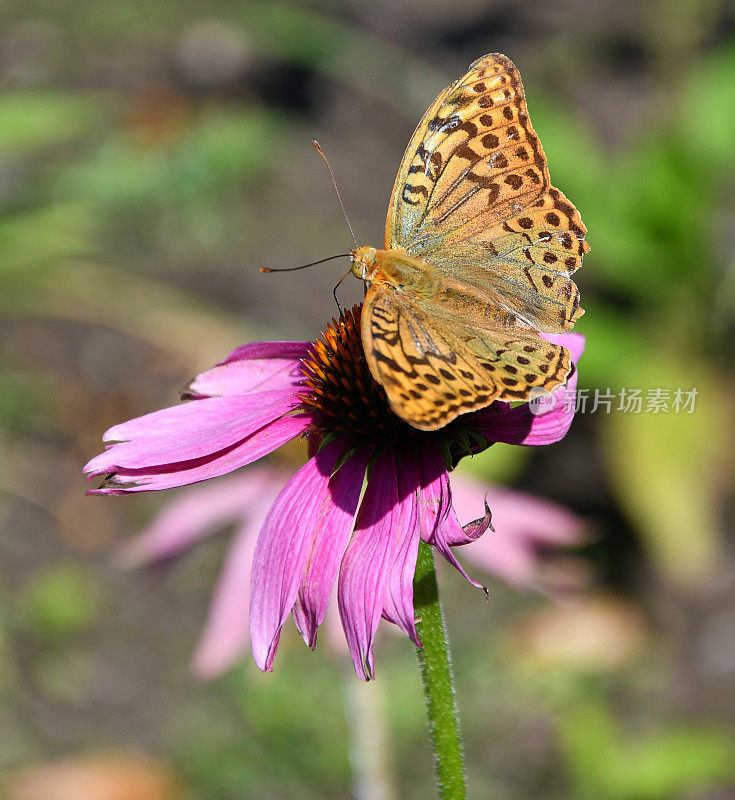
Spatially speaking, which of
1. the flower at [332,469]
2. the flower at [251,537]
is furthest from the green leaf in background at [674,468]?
the flower at [332,469]

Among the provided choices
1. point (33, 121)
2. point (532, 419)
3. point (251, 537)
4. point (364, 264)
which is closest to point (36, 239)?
point (33, 121)

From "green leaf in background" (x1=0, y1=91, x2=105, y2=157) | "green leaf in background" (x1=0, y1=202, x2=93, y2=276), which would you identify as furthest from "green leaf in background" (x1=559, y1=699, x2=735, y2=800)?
"green leaf in background" (x1=0, y1=202, x2=93, y2=276)

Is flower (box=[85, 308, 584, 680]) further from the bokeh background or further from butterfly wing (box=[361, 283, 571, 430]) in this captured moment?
the bokeh background

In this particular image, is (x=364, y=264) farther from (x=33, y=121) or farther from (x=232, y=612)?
(x=33, y=121)

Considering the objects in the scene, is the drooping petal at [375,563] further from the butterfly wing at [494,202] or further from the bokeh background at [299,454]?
the bokeh background at [299,454]

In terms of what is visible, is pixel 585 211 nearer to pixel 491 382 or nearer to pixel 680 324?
pixel 680 324

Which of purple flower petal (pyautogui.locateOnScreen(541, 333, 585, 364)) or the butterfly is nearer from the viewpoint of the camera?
the butterfly
